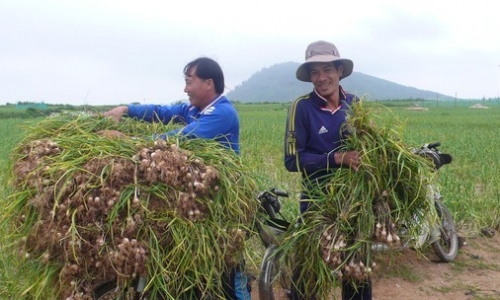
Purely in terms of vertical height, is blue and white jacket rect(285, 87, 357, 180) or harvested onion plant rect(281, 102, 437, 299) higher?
blue and white jacket rect(285, 87, 357, 180)

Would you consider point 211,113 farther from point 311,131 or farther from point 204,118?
point 311,131

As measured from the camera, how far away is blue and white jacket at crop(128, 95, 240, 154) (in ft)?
9.27

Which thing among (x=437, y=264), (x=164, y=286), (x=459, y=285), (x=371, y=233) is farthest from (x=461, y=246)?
(x=164, y=286)

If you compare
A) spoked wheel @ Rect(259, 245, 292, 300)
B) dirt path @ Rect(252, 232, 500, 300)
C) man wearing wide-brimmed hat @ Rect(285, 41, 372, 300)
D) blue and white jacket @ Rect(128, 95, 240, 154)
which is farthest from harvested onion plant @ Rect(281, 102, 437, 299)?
dirt path @ Rect(252, 232, 500, 300)

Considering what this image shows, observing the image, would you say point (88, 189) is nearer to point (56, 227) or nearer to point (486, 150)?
point (56, 227)

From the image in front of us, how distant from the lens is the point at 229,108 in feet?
9.77

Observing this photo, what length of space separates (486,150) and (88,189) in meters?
10.1

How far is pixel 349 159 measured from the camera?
9.23 feet

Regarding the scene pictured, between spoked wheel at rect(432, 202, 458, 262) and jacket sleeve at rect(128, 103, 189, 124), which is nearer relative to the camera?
jacket sleeve at rect(128, 103, 189, 124)

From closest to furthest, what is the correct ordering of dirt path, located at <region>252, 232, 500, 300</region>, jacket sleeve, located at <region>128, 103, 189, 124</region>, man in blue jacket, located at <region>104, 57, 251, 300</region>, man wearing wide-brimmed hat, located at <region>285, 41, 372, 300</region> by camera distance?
1. man in blue jacket, located at <region>104, 57, 251, 300</region>
2. man wearing wide-brimmed hat, located at <region>285, 41, 372, 300</region>
3. jacket sleeve, located at <region>128, 103, 189, 124</region>
4. dirt path, located at <region>252, 232, 500, 300</region>

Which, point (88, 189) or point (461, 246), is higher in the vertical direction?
point (88, 189)

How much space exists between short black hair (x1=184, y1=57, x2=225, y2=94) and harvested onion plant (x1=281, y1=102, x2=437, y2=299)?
795mm

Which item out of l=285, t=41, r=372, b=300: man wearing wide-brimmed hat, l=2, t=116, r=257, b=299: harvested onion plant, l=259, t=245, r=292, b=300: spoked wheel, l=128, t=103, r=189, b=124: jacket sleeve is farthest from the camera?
l=128, t=103, r=189, b=124: jacket sleeve

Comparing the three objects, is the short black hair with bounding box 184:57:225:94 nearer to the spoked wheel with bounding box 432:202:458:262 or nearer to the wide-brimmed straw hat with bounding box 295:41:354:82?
the wide-brimmed straw hat with bounding box 295:41:354:82
